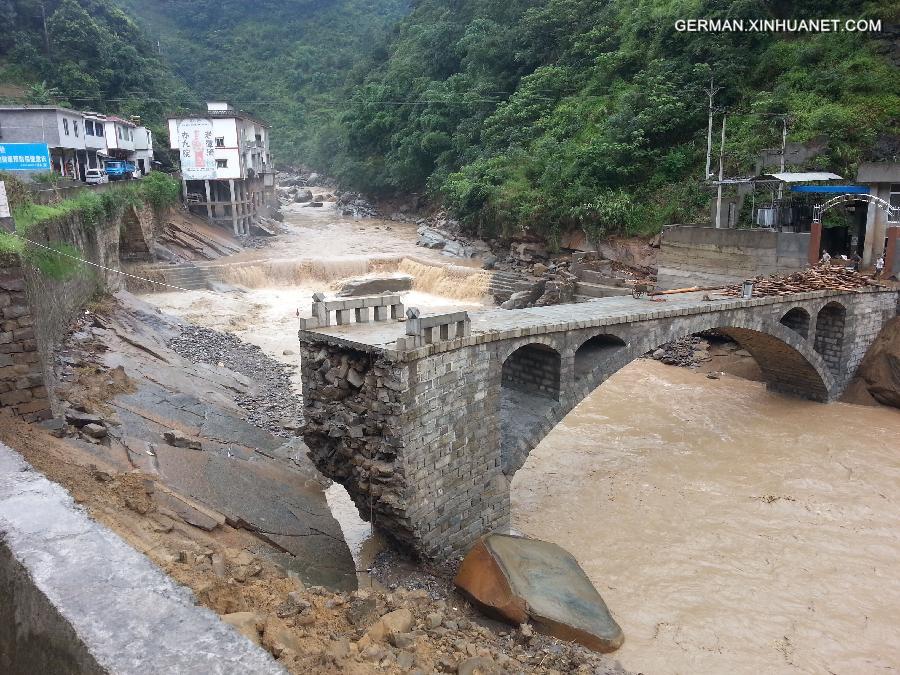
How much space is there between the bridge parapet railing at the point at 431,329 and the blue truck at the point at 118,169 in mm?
38892

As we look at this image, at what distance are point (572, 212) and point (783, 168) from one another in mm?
10334

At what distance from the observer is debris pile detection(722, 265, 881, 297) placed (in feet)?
68.1

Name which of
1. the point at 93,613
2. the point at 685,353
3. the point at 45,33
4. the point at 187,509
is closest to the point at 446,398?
the point at 187,509

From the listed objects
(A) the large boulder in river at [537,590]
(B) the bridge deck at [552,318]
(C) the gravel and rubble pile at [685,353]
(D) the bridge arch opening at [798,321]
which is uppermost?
(B) the bridge deck at [552,318]

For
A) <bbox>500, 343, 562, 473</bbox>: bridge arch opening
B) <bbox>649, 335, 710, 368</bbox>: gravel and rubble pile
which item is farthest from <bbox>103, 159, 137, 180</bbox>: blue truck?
<bbox>500, 343, 562, 473</bbox>: bridge arch opening

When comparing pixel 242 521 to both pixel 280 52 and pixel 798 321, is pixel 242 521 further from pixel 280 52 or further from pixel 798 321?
pixel 280 52

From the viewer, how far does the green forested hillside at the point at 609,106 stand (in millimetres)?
31328

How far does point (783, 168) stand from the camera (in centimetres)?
2822

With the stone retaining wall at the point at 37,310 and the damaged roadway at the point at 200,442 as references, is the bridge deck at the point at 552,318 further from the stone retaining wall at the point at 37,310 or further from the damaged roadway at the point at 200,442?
the stone retaining wall at the point at 37,310

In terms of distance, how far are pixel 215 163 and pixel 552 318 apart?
39.0 metres

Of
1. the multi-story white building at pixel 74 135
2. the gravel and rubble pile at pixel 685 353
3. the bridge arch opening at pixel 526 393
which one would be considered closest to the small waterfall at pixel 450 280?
the gravel and rubble pile at pixel 685 353

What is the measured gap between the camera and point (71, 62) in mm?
53188

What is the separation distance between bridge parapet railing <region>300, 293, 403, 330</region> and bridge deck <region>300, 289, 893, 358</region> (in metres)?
0.16

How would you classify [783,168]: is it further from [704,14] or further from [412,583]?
[412,583]
